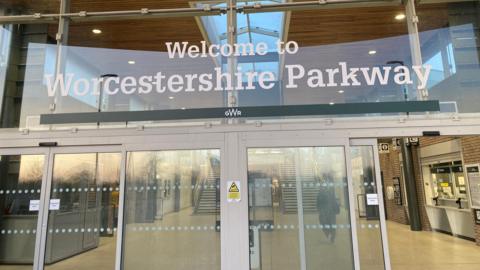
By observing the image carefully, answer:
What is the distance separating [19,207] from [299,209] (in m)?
3.80

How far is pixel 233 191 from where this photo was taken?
4.32 meters

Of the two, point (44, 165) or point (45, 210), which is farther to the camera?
point (44, 165)

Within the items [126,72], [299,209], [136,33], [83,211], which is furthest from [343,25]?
[83,211]

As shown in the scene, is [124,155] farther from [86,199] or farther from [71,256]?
[71,256]

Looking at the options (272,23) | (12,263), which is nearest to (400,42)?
(272,23)

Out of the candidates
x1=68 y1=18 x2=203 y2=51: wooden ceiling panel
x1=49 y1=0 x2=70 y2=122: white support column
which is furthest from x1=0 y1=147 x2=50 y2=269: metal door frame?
x1=68 y1=18 x2=203 y2=51: wooden ceiling panel

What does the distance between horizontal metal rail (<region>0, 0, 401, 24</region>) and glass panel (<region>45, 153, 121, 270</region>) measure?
217 centimetres

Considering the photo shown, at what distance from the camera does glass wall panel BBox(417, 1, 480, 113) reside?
4.54 metres

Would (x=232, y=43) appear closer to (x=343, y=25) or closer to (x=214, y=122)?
(x=214, y=122)

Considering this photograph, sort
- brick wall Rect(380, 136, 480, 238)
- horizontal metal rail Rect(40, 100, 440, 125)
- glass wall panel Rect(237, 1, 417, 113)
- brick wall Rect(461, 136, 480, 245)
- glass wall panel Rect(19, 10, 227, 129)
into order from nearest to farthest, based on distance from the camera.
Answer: horizontal metal rail Rect(40, 100, 440, 125) < glass wall panel Rect(237, 1, 417, 113) < glass wall panel Rect(19, 10, 227, 129) < brick wall Rect(461, 136, 480, 245) < brick wall Rect(380, 136, 480, 238)

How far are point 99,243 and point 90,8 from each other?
3.51 m

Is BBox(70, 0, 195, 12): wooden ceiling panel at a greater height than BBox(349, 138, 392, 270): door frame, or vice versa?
BBox(70, 0, 195, 12): wooden ceiling panel

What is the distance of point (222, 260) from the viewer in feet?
13.8

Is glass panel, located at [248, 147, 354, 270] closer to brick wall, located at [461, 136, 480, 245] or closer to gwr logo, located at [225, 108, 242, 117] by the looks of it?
gwr logo, located at [225, 108, 242, 117]
